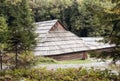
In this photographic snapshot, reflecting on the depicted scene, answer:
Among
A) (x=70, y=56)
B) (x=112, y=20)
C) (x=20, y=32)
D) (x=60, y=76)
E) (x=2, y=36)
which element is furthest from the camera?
(x=70, y=56)

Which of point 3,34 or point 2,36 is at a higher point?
point 3,34

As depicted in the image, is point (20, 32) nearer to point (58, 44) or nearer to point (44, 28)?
point (58, 44)

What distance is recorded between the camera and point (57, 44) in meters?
36.5

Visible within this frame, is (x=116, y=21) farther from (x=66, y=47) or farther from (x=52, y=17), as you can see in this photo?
(x=52, y=17)

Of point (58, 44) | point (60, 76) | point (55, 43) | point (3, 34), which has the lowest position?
point (58, 44)

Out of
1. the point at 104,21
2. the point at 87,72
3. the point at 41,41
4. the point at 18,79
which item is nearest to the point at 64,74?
the point at 87,72

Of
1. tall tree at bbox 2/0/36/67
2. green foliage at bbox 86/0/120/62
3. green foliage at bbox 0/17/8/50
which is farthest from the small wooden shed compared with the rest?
green foliage at bbox 86/0/120/62

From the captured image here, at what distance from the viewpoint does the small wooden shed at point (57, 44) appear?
34.2 meters

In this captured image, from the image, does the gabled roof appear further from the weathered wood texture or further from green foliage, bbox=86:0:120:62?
green foliage, bbox=86:0:120:62

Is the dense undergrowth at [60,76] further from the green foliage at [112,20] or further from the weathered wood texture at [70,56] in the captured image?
the weathered wood texture at [70,56]

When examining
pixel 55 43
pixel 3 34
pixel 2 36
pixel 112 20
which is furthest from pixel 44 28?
pixel 112 20

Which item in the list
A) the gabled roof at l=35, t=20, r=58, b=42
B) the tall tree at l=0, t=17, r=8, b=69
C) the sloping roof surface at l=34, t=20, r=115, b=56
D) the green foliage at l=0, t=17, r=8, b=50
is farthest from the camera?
the gabled roof at l=35, t=20, r=58, b=42

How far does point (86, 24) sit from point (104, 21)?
1785 inches

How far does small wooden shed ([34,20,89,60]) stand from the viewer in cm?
3422
